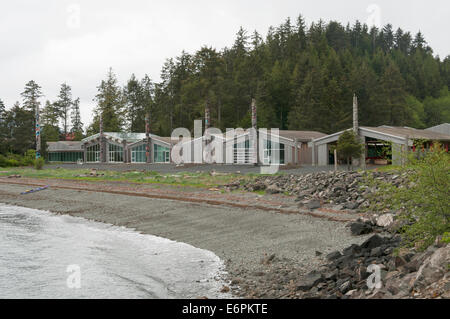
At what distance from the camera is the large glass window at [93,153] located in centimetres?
7125

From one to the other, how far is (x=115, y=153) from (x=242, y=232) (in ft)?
179

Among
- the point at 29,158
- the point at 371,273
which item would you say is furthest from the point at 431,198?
the point at 29,158

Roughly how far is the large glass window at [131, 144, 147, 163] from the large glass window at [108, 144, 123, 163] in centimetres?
293

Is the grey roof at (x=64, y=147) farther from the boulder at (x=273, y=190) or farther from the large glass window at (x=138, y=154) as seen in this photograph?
the boulder at (x=273, y=190)

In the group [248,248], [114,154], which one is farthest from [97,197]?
→ [114,154]

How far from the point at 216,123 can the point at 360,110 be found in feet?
85.2

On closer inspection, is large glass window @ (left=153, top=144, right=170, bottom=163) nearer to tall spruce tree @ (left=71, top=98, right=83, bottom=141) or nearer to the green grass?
the green grass

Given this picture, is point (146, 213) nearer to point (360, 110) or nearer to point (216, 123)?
point (216, 123)

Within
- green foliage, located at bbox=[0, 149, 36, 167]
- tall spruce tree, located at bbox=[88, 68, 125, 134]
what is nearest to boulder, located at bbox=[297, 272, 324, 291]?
green foliage, located at bbox=[0, 149, 36, 167]

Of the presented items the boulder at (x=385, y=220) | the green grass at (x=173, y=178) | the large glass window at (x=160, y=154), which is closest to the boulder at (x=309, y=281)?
the boulder at (x=385, y=220)

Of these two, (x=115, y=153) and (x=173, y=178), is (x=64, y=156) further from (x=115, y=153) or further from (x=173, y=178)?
(x=173, y=178)

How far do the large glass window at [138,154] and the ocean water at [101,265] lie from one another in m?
43.6

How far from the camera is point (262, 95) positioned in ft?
268

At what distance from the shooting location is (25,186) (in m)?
38.9
